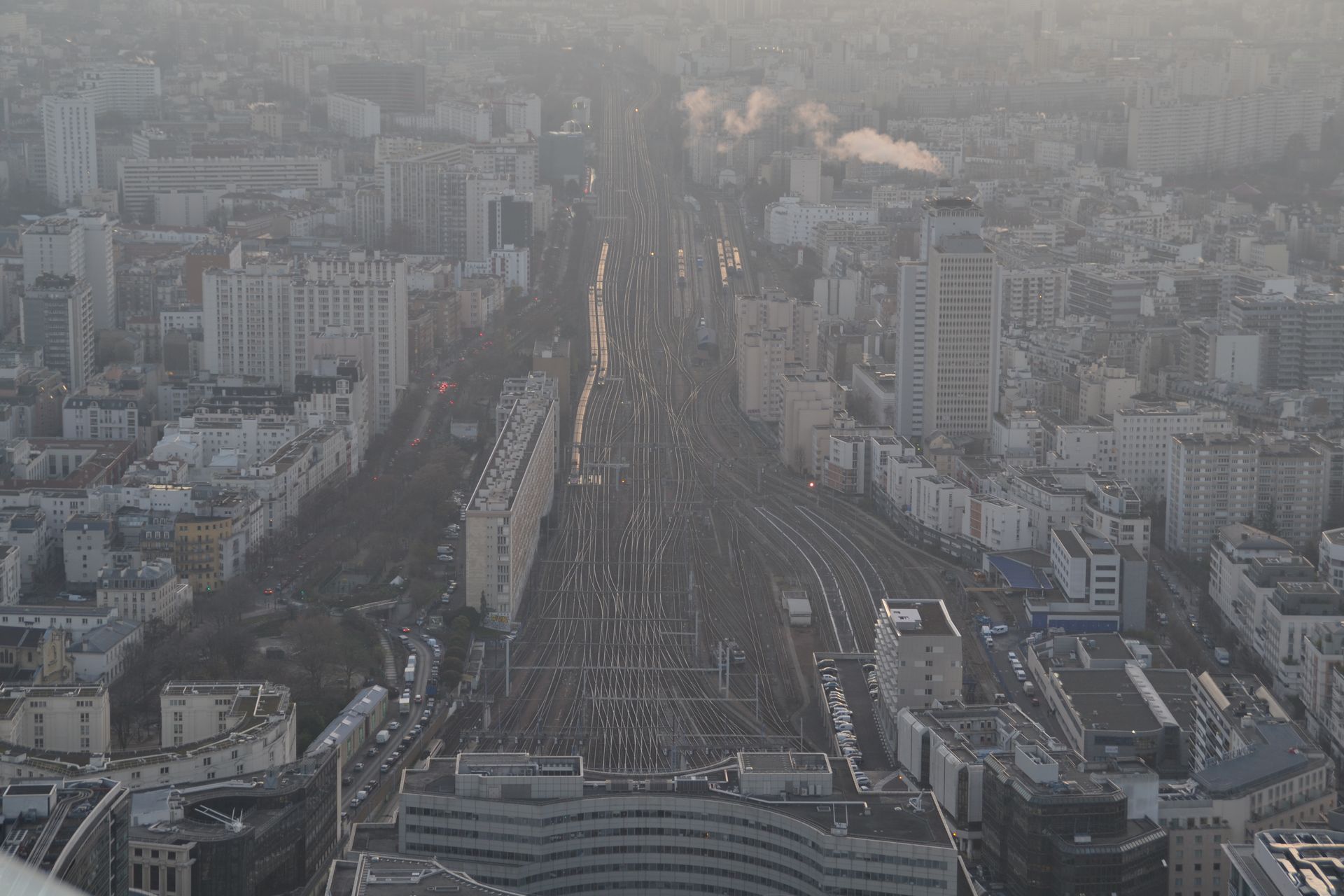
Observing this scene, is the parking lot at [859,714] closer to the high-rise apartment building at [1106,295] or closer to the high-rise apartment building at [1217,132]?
the high-rise apartment building at [1106,295]

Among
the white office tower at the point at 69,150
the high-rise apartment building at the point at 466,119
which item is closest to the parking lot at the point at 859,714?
the white office tower at the point at 69,150

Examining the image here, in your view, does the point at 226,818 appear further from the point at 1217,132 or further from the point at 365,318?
the point at 1217,132

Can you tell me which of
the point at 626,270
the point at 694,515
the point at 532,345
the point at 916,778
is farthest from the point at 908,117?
the point at 916,778

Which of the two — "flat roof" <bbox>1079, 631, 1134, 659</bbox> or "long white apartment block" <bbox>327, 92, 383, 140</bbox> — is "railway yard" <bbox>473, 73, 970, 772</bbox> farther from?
"long white apartment block" <bbox>327, 92, 383, 140</bbox>

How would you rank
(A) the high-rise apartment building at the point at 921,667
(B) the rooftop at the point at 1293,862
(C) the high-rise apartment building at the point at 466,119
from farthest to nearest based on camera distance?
(C) the high-rise apartment building at the point at 466,119
(A) the high-rise apartment building at the point at 921,667
(B) the rooftop at the point at 1293,862

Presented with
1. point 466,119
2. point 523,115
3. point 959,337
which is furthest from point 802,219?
point 959,337

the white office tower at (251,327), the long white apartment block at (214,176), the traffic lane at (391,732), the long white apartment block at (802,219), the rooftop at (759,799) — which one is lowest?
the traffic lane at (391,732)
